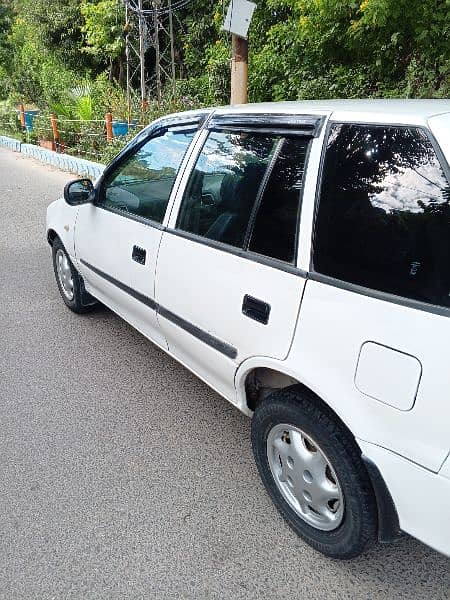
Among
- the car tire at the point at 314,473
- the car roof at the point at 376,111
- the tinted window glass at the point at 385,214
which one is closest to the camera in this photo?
the tinted window glass at the point at 385,214

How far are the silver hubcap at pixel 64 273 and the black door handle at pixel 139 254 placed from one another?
1.38 meters

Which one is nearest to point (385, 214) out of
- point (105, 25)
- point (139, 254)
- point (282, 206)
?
point (282, 206)

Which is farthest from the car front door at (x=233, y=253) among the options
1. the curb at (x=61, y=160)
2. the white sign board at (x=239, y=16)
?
the curb at (x=61, y=160)

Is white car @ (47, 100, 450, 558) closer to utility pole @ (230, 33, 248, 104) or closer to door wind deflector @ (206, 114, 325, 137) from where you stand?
door wind deflector @ (206, 114, 325, 137)

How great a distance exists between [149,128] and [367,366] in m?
2.16

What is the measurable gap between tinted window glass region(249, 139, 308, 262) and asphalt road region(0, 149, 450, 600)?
4.08 ft

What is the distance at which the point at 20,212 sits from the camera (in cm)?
825

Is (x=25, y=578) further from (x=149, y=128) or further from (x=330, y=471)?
(x=149, y=128)

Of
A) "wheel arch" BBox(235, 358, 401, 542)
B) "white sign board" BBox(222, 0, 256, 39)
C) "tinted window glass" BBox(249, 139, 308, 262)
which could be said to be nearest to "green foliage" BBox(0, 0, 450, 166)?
"white sign board" BBox(222, 0, 256, 39)

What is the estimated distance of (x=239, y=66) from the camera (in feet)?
20.5

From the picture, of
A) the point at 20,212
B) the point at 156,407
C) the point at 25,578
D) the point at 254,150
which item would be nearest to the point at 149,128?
the point at 254,150

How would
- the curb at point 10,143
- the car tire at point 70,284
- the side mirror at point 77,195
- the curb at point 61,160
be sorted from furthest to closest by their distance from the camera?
the curb at point 10,143, the curb at point 61,160, the car tire at point 70,284, the side mirror at point 77,195

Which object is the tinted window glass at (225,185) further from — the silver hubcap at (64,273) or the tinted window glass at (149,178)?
the silver hubcap at (64,273)

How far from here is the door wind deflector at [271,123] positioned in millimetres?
1916
